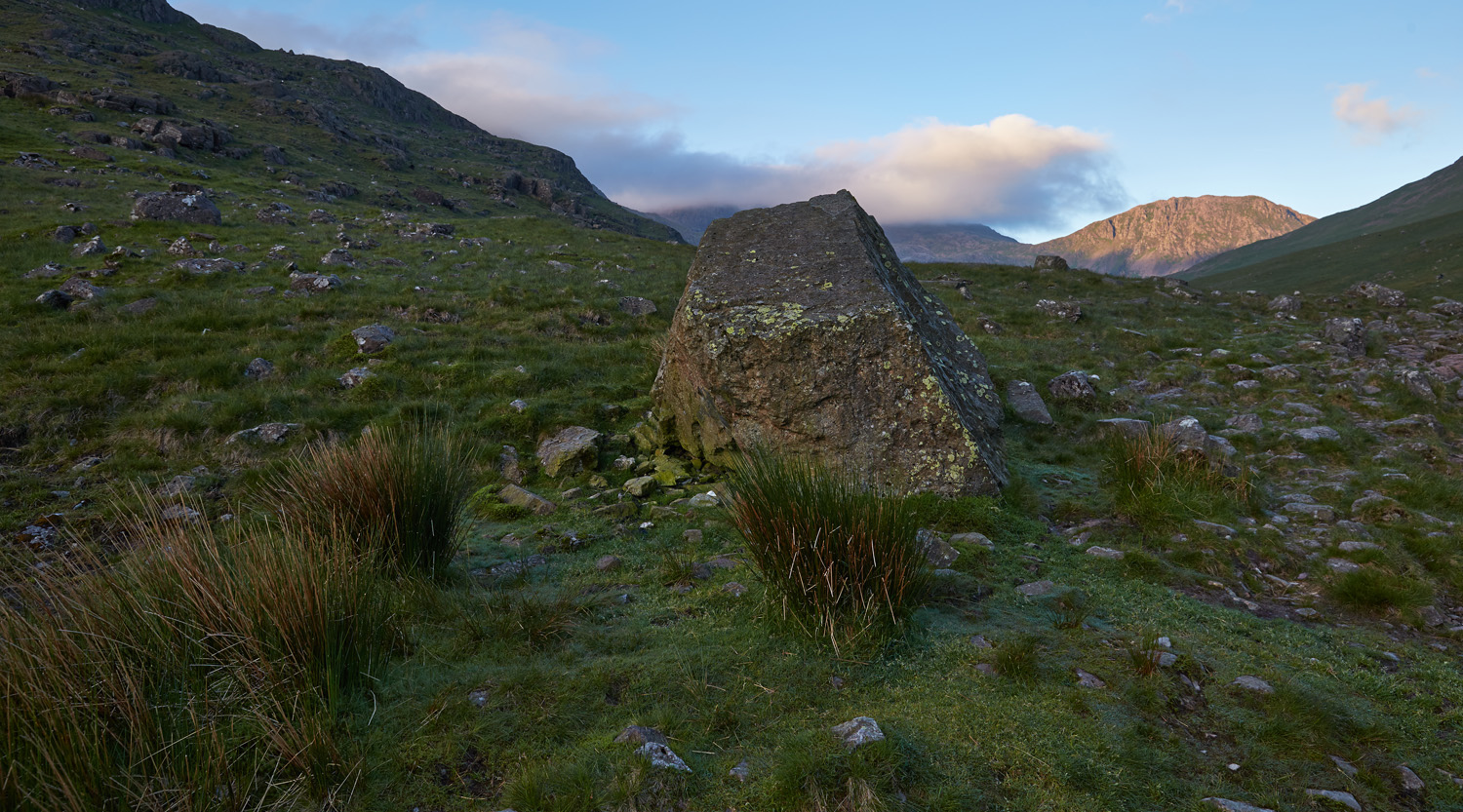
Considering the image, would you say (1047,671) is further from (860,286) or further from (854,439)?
(860,286)

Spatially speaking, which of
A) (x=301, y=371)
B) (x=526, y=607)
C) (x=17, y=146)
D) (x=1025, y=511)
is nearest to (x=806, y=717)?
(x=526, y=607)

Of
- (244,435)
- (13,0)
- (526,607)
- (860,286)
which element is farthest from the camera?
(13,0)

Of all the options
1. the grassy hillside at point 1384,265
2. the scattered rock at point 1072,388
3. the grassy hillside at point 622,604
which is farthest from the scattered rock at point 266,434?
the grassy hillside at point 1384,265

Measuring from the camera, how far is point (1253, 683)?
3855 millimetres

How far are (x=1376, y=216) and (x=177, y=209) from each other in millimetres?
199450

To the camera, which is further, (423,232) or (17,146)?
(17,146)

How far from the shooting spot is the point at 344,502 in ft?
16.6

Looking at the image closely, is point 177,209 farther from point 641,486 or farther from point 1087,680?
point 1087,680

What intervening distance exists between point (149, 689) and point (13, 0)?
401ft

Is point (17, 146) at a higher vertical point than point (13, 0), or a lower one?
lower

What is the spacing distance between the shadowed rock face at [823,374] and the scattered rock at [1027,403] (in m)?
1.47

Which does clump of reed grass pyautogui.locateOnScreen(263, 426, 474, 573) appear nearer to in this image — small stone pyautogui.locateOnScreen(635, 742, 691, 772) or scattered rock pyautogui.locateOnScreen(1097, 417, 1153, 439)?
small stone pyautogui.locateOnScreen(635, 742, 691, 772)

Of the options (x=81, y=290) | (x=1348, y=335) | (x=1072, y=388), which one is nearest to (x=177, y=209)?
(x=81, y=290)

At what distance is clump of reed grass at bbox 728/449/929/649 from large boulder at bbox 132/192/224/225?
25.2 metres
